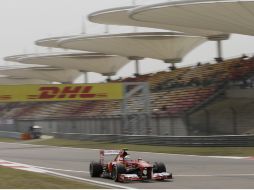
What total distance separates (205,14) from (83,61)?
4745 centimetres

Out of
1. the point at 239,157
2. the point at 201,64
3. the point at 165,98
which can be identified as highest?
the point at 201,64

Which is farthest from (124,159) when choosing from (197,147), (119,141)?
(119,141)

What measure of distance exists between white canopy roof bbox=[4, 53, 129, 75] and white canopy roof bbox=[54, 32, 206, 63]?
12.0m

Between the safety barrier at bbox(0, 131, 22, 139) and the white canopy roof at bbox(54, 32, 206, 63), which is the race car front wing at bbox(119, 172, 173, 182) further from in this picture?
the white canopy roof at bbox(54, 32, 206, 63)

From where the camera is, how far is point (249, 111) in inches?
1463

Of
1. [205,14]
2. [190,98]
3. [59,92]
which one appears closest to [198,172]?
[205,14]

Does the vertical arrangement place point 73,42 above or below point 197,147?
above

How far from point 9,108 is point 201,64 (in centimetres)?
5863

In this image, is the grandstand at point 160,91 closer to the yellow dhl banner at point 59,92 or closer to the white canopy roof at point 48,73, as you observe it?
the yellow dhl banner at point 59,92

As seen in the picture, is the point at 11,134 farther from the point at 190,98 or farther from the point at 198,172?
the point at 198,172

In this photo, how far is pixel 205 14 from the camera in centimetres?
3556

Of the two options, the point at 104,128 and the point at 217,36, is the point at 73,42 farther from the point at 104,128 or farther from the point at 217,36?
the point at 104,128

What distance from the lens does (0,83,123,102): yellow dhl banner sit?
37.2m

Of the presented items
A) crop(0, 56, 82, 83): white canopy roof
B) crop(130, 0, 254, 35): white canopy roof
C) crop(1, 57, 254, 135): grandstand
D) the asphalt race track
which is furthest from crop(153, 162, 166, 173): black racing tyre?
crop(0, 56, 82, 83): white canopy roof
